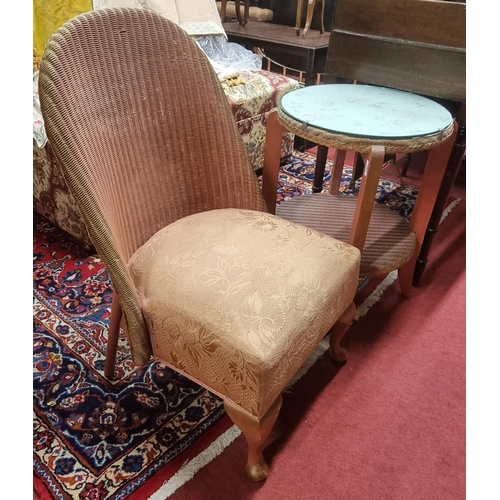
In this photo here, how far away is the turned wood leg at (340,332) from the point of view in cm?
118

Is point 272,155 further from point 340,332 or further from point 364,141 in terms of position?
point 340,332

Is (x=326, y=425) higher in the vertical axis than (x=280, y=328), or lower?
lower

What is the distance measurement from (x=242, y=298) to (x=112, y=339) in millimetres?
474

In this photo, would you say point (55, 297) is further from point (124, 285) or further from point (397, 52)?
point (397, 52)

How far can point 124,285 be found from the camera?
0.88 meters

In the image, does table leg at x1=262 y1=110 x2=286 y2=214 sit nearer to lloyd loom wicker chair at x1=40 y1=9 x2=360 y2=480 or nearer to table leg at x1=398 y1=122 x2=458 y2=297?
lloyd loom wicker chair at x1=40 y1=9 x2=360 y2=480

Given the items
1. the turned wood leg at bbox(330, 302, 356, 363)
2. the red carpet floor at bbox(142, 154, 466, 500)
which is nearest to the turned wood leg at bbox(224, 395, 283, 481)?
the red carpet floor at bbox(142, 154, 466, 500)

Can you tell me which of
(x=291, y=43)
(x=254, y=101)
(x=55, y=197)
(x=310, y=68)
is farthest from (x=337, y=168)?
(x=55, y=197)

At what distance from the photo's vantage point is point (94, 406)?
1.15 meters

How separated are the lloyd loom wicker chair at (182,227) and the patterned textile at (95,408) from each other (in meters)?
0.13

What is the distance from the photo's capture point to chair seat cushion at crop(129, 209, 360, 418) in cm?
83

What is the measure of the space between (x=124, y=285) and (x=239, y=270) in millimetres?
234

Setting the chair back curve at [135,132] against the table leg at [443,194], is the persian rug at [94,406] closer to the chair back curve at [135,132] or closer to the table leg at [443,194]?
the chair back curve at [135,132]

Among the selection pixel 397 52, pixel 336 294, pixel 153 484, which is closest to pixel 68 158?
pixel 336 294
